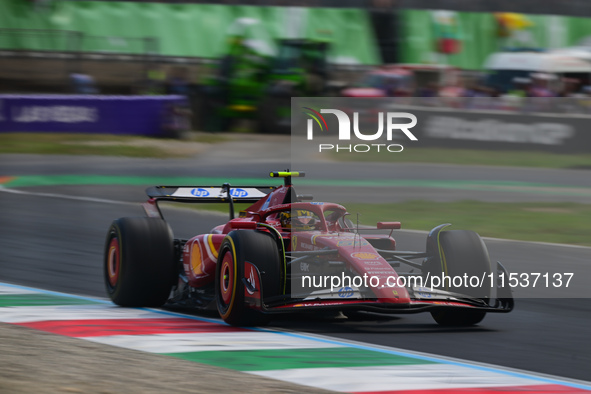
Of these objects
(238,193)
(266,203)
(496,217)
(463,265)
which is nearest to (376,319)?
(463,265)

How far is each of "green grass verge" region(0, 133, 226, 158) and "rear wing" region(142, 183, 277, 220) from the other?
12.6 meters

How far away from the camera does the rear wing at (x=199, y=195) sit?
8.51m

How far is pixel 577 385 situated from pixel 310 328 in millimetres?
2160

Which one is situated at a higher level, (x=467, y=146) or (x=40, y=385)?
(x=467, y=146)

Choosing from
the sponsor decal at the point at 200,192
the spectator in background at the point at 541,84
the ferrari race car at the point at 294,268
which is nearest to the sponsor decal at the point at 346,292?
the ferrari race car at the point at 294,268

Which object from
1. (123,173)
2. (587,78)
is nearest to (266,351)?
(123,173)

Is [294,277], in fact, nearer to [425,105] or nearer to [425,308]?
[425,308]

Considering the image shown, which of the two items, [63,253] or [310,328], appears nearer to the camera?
[310,328]

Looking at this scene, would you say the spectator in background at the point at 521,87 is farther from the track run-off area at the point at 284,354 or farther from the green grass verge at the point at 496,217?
the track run-off area at the point at 284,354

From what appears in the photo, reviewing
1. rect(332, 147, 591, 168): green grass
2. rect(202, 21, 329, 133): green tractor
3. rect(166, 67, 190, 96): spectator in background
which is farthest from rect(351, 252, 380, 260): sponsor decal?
rect(166, 67, 190, 96): spectator in background

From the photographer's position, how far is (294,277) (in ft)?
22.8

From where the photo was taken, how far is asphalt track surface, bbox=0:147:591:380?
6.71m

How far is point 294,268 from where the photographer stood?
6.99m

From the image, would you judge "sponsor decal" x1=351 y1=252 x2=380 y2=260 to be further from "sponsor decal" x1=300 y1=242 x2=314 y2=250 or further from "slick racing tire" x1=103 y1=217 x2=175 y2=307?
"slick racing tire" x1=103 y1=217 x2=175 y2=307
